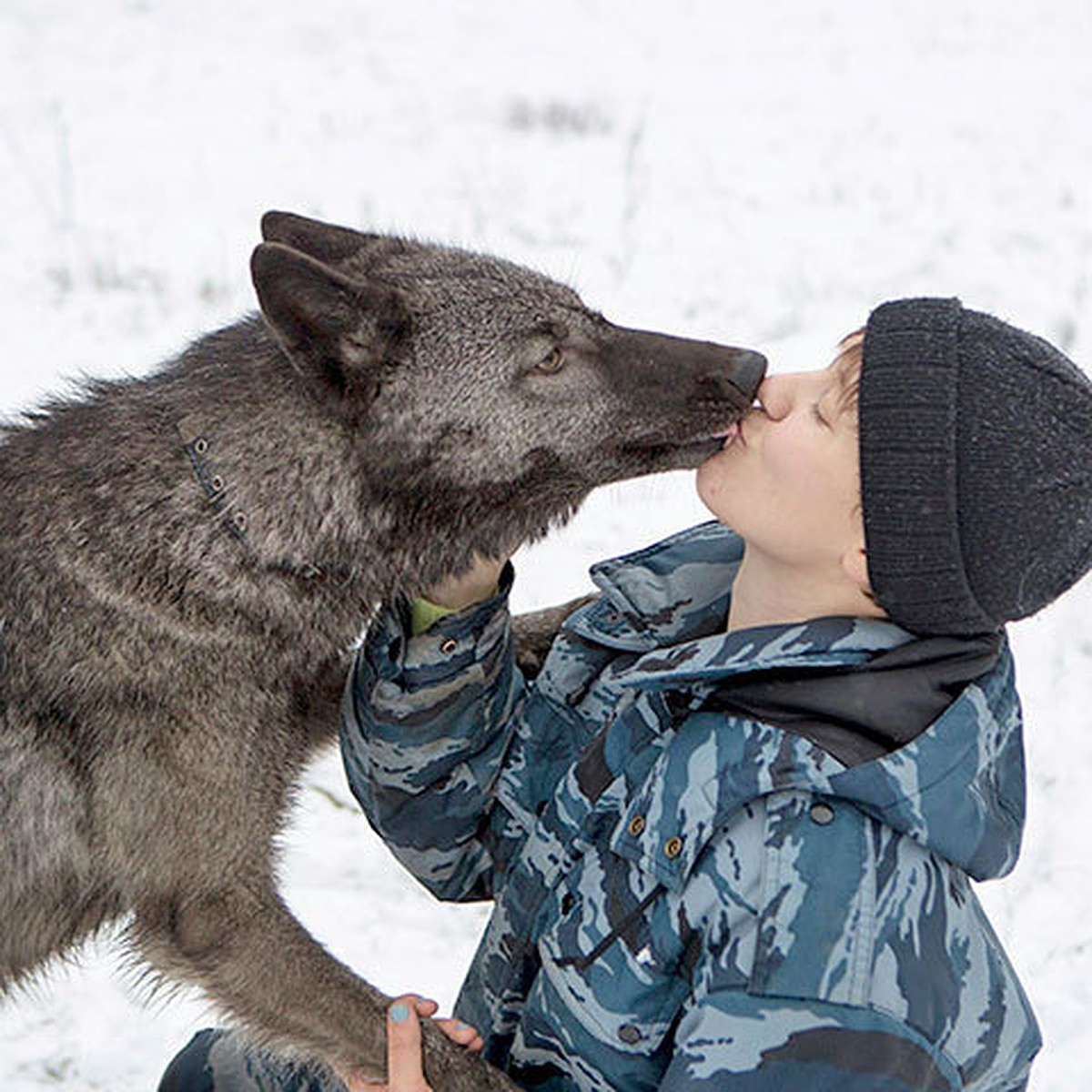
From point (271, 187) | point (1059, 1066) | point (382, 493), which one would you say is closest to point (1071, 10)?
point (271, 187)

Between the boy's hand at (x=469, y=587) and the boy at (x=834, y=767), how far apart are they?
0.97 ft

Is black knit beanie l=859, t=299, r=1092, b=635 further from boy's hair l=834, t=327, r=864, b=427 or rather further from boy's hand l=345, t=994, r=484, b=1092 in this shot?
boy's hand l=345, t=994, r=484, b=1092

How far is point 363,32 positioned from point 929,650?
7989mm

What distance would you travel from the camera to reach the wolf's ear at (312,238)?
2787 mm

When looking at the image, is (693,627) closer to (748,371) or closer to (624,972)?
(748,371)

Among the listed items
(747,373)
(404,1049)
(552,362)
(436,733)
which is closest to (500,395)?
(552,362)

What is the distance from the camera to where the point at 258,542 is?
2578 mm

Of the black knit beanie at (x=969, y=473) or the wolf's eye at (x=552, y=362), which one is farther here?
the wolf's eye at (x=552, y=362)

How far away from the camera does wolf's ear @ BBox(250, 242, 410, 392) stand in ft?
7.83

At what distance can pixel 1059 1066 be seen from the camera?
356 centimetres

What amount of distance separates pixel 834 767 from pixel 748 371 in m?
0.87

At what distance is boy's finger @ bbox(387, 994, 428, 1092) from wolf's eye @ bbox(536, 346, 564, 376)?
1.11m

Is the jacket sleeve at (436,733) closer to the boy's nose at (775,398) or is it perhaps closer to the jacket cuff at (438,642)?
the jacket cuff at (438,642)

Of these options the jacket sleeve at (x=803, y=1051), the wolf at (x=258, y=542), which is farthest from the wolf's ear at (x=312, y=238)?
the jacket sleeve at (x=803, y=1051)
